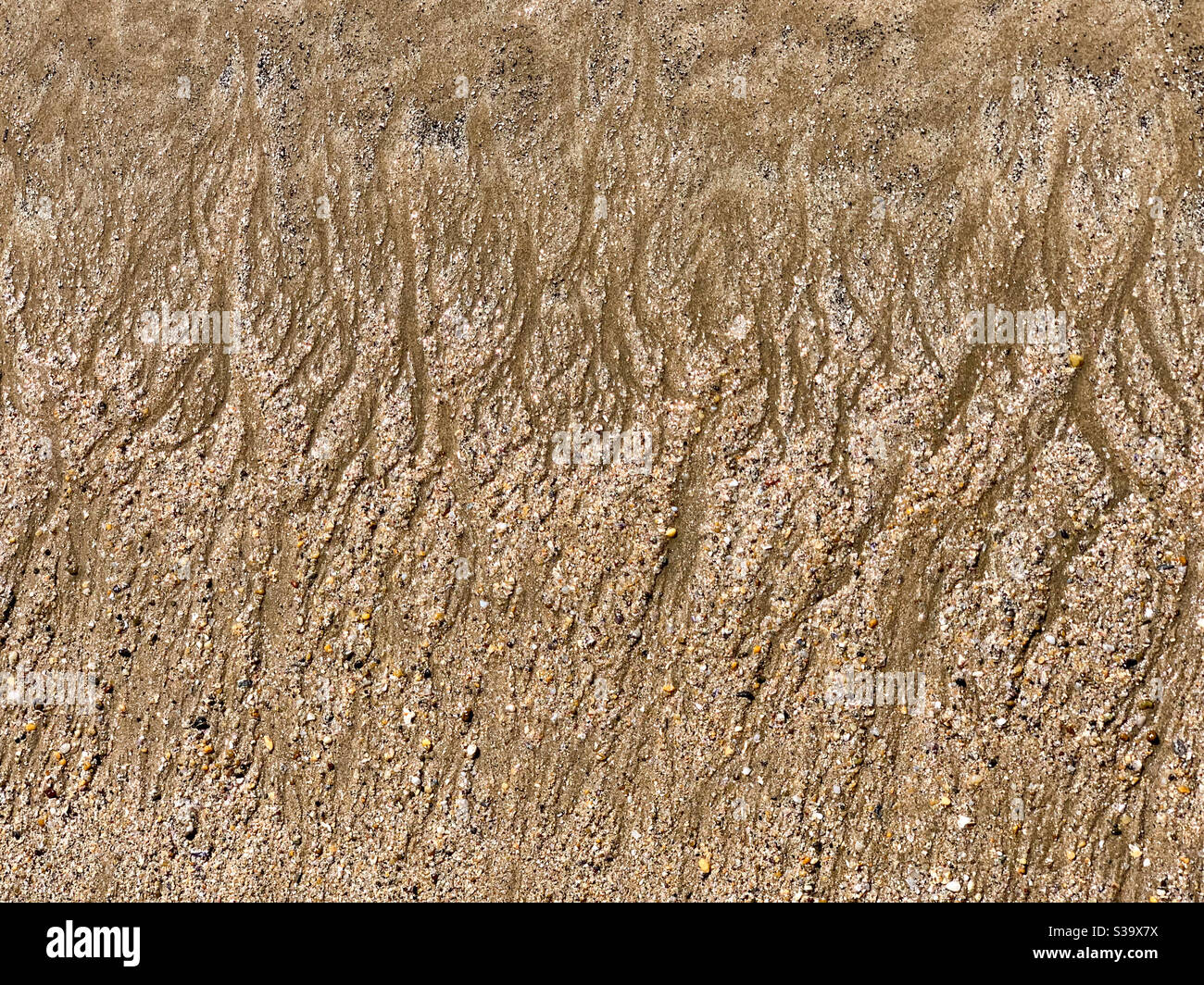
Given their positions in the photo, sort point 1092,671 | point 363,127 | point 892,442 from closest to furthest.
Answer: point 1092,671
point 892,442
point 363,127

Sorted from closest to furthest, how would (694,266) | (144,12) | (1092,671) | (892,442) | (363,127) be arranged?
(1092,671) < (892,442) < (694,266) < (363,127) < (144,12)

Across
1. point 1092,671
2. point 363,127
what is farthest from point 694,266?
point 1092,671

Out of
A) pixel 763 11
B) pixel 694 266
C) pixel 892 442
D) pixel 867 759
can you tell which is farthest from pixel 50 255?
pixel 867 759

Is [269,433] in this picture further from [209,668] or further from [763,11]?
[763,11]

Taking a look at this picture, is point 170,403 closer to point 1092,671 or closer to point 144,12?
point 144,12

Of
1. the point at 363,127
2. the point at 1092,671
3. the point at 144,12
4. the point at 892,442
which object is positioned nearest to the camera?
the point at 1092,671

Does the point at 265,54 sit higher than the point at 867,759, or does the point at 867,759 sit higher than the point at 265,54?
the point at 265,54
